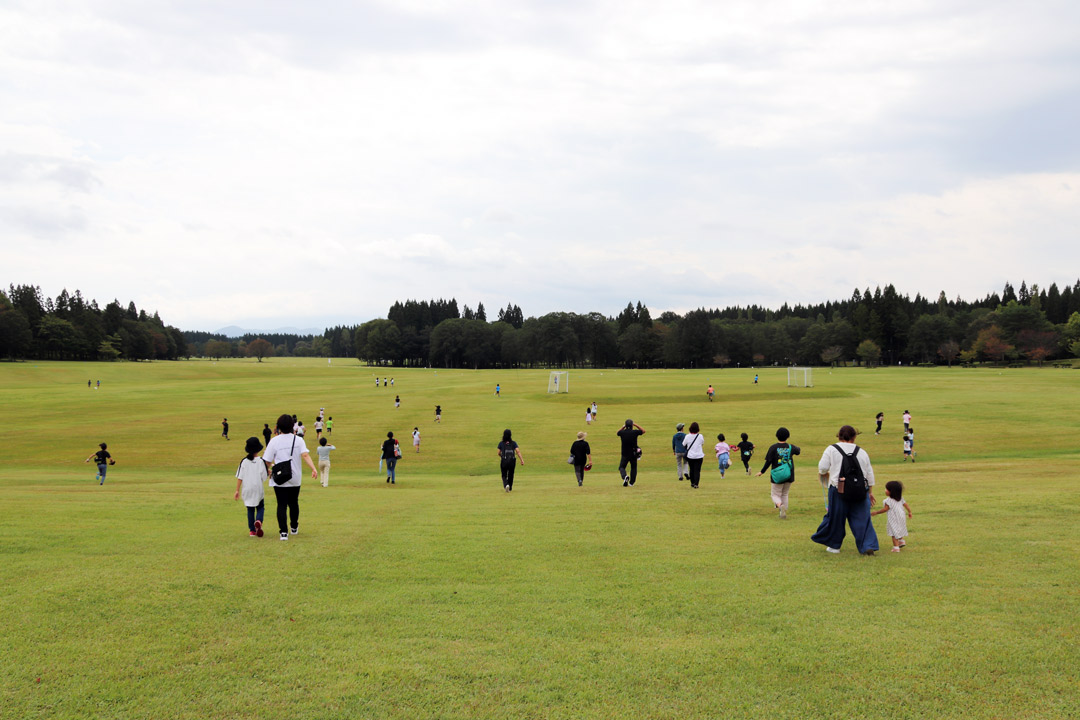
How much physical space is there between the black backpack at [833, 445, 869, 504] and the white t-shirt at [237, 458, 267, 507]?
10.7 metres

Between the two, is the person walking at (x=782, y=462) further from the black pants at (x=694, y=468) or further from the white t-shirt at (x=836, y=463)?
the black pants at (x=694, y=468)

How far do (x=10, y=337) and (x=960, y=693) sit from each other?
183 m

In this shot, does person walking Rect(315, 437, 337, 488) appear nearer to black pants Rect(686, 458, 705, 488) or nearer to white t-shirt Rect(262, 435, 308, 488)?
white t-shirt Rect(262, 435, 308, 488)

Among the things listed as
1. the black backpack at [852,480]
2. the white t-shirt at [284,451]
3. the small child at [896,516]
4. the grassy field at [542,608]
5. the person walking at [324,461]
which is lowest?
the person walking at [324,461]

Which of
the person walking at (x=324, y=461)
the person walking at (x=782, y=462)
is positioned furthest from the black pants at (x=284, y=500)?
the person walking at (x=324, y=461)

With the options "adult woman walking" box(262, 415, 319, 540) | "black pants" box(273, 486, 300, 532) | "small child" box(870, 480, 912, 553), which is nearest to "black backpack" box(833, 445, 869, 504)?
"small child" box(870, 480, 912, 553)

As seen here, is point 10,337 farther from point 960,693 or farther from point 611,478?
point 960,693

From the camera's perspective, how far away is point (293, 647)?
696cm

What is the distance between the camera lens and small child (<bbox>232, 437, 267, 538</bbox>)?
1173cm

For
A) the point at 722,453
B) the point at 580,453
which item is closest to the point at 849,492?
the point at 580,453

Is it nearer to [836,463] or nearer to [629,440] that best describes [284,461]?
[836,463]

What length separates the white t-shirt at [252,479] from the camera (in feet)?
38.5

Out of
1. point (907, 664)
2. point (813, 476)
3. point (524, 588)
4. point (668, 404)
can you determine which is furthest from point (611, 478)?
point (668, 404)

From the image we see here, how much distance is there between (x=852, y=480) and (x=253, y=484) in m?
11.0
